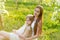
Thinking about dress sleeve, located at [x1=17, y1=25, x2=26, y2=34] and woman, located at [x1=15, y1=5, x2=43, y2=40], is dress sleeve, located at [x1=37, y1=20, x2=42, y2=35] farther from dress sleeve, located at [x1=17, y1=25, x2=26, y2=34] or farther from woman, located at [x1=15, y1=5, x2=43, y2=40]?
dress sleeve, located at [x1=17, y1=25, x2=26, y2=34]

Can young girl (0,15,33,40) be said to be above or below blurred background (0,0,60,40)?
below

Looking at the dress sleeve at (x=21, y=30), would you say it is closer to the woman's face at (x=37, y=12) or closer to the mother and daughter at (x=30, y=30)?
the mother and daughter at (x=30, y=30)

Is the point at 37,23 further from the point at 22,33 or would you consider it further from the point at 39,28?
the point at 22,33

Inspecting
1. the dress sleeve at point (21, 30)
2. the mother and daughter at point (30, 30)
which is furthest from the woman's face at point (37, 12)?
the dress sleeve at point (21, 30)

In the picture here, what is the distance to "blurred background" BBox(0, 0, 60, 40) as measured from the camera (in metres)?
1.60

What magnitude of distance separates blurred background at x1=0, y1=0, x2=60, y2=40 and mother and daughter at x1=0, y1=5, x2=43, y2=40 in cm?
3

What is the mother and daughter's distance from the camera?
160cm

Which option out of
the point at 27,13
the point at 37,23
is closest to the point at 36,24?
the point at 37,23

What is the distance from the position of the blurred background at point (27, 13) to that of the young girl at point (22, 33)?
3 cm

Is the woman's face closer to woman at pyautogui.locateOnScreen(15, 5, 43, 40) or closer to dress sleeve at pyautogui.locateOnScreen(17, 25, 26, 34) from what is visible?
woman at pyautogui.locateOnScreen(15, 5, 43, 40)

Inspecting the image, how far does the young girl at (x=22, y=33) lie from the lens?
1.60 metres

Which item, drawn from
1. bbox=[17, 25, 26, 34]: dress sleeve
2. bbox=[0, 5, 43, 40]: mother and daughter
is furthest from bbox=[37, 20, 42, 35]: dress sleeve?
bbox=[17, 25, 26, 34]: dress sleeve

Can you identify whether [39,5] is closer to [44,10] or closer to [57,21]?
[44,10]

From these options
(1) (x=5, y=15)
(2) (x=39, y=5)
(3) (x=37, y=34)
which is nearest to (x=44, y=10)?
(2) (x=39, y=5)
